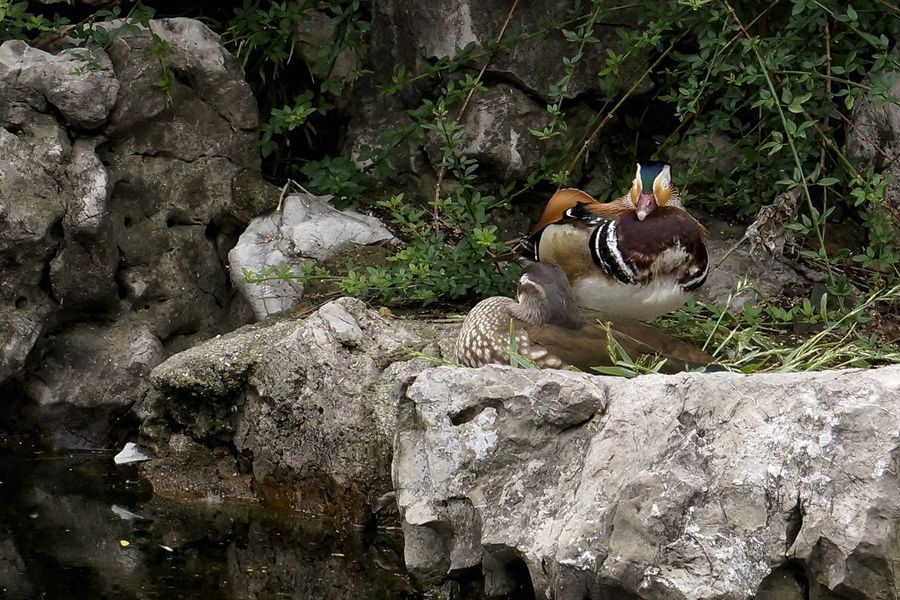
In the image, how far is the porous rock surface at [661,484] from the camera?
3031 millimetres

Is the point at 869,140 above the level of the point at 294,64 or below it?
above

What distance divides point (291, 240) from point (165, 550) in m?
1.76

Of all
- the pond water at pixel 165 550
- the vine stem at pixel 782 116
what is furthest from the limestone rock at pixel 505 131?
the pond water at pixel 165 550

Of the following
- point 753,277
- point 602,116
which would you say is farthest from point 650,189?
point 602,116

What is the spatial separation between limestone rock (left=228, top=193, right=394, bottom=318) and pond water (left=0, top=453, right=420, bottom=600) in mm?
1001

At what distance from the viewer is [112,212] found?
17.3 ft

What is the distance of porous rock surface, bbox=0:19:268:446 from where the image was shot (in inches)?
195

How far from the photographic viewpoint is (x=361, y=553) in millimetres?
3893

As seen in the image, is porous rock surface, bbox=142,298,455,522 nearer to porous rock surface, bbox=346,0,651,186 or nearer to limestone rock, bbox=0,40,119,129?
limestone rock, bbox=0,40,119,129

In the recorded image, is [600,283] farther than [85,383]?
No

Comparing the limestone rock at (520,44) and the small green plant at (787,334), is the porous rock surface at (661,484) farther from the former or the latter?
the limestone rock at (520,44)

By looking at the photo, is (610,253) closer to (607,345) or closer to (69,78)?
(607,345)

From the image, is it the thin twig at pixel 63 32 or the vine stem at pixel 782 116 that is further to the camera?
the thin twig at pixel 63 32

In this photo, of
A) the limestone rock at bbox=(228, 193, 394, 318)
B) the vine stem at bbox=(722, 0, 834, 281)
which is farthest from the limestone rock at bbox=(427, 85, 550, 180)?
the vine stem at bbox=(722, 0, 834, 281)
